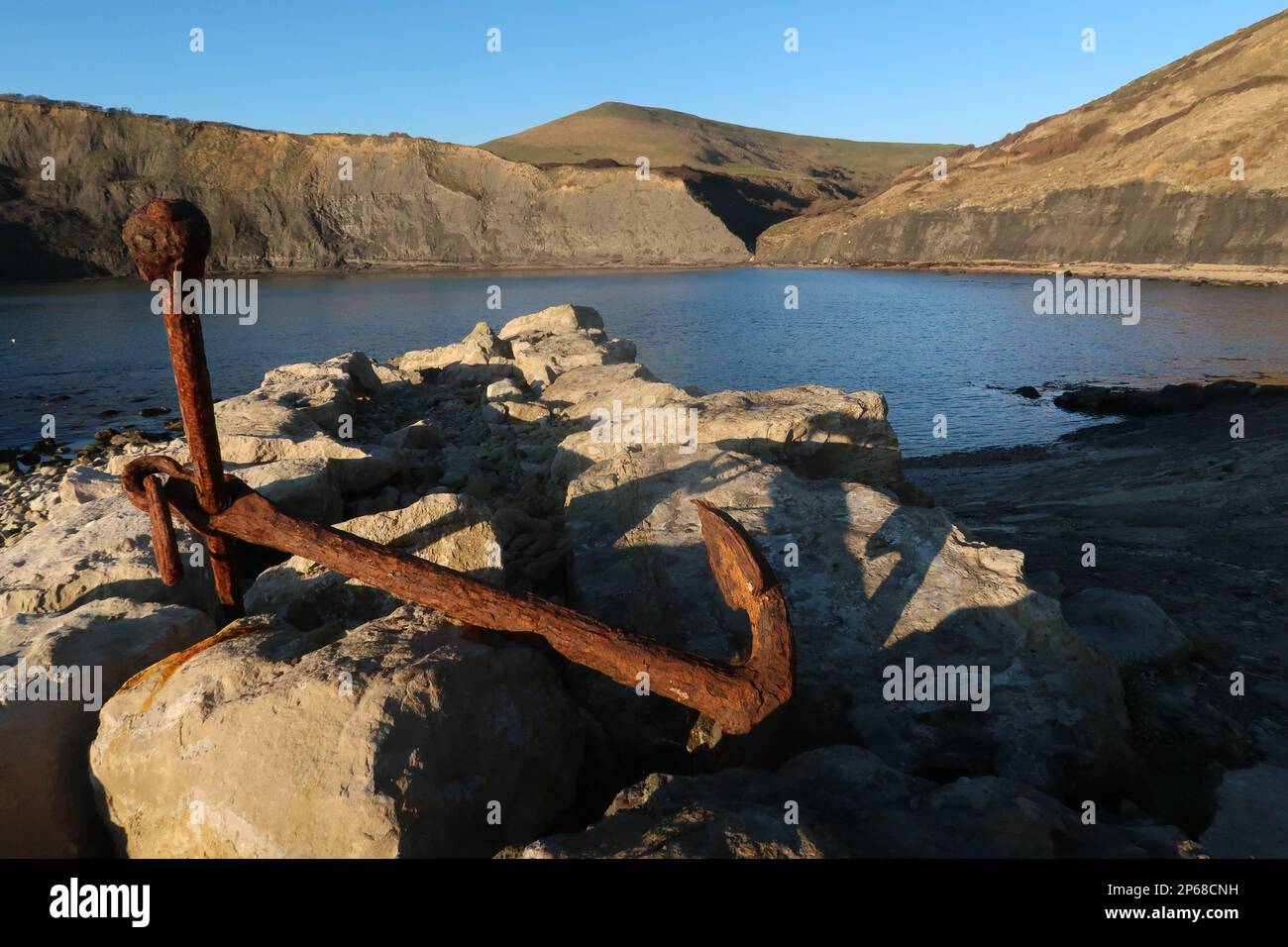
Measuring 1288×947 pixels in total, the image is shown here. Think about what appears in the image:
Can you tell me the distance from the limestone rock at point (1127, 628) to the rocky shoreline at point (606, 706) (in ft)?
0.06

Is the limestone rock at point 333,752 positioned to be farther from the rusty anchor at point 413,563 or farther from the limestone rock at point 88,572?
the limestone rock at point 88,572

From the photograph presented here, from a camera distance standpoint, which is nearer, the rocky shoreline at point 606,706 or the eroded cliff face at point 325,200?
the rocky shoreline at point 606,706

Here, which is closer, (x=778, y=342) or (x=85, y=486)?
(x=85, y=486)

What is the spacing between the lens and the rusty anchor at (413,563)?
7.88ft

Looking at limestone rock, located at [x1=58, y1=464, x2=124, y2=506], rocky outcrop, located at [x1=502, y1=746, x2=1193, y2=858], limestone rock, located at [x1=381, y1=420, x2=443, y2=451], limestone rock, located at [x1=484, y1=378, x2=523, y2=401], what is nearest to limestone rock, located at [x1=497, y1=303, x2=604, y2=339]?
limestone rock, located at [x1=484, y1=378, x2=523, y2=401]

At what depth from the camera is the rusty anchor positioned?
7.88 ft

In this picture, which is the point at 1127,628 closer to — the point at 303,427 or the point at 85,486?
the point at 303,427

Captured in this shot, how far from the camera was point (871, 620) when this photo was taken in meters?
3.46

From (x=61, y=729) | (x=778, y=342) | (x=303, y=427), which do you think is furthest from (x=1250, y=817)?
(x=778, y=342)

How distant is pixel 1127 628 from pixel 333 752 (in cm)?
420

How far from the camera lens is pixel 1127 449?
44.4ft

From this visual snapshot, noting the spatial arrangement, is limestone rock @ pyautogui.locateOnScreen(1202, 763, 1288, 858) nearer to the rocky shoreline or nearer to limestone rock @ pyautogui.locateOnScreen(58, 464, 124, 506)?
the rocky shoreline

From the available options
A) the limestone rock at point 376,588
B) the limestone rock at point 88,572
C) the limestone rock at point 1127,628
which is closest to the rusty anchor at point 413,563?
the limestone rock at point 376,588

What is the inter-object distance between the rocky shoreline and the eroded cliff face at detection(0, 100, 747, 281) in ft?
263
